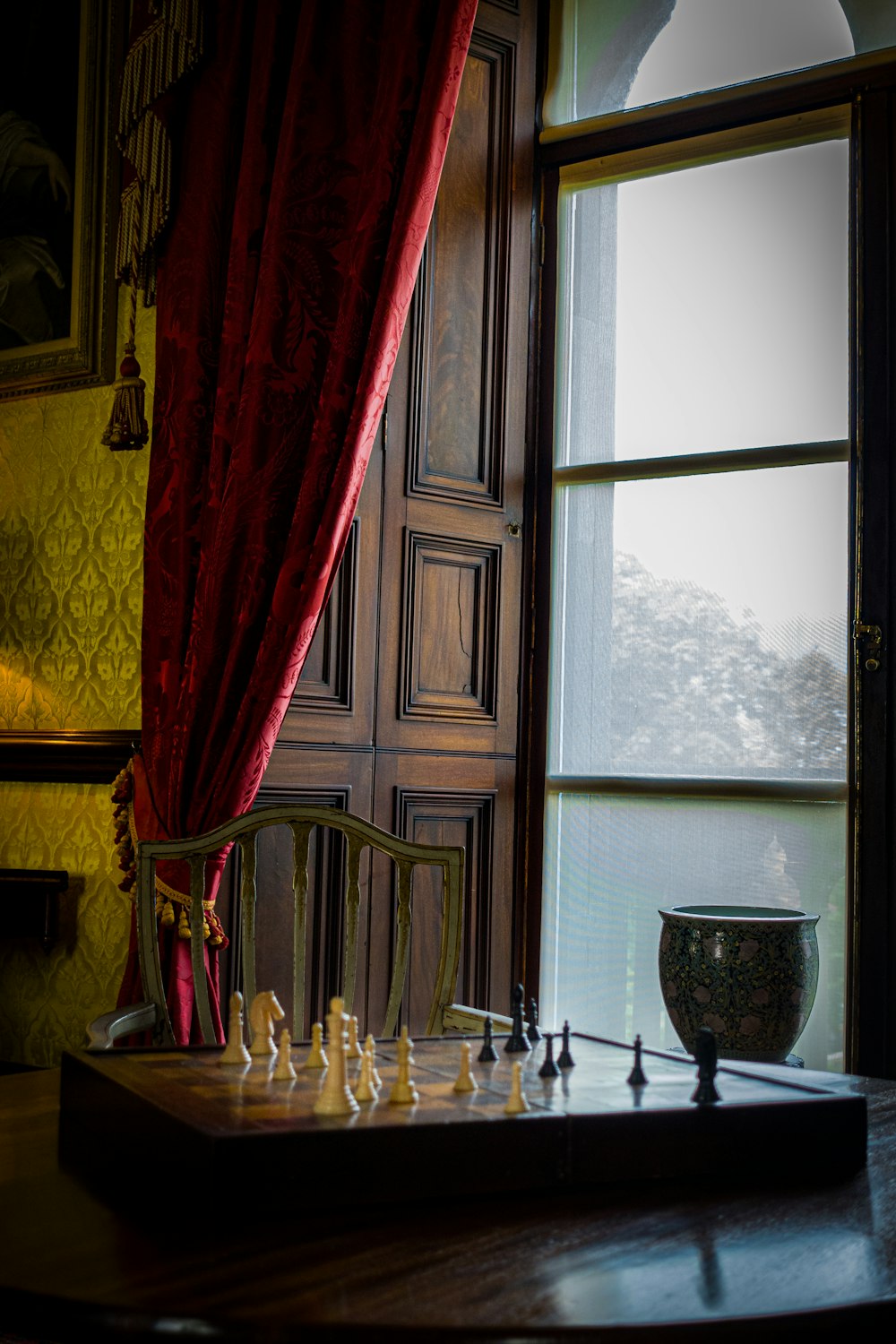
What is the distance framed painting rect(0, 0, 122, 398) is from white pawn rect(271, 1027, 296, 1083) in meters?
2.65

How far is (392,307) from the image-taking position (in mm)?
3186

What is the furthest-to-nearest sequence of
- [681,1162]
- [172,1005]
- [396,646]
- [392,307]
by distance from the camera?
[396,646] < [392,307] < [172,1005] < [681,1162]

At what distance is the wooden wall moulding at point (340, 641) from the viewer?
10.9 ft

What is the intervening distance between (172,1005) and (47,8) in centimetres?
275

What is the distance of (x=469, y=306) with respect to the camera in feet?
12.1

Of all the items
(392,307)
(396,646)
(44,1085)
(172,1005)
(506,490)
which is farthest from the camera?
(506,490)

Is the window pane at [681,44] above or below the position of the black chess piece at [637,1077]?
above

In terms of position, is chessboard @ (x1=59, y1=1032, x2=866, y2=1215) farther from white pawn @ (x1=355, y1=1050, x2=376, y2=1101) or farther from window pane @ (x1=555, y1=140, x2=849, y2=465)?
window pane @ (x1=555, y1=140, x2=849, y2=465)

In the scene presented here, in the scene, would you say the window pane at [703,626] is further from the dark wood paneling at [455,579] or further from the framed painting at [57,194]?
the framed painting at [57,194]

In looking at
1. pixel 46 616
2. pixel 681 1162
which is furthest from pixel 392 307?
pixel 681 1162

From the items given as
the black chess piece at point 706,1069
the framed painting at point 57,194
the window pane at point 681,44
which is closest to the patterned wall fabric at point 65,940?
the framed painting at point 57,194

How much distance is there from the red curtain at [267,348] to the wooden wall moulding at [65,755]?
205 mm

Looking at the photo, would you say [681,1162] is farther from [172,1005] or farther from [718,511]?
[718,511]

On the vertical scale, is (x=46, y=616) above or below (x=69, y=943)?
above
